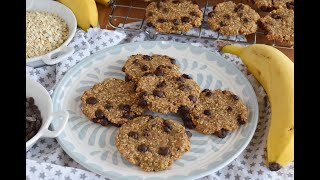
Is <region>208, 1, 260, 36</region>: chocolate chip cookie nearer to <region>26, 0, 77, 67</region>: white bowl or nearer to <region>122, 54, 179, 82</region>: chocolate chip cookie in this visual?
<region>122, 54, 179, 82</region>: chocolate chip cookie

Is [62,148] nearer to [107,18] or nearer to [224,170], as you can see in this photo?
[224,170]

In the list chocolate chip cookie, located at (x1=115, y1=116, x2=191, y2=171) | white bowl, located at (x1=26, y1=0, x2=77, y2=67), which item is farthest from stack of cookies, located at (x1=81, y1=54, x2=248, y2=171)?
white bowl, located at (x1=26, y1=0, x2=77, y2=67)

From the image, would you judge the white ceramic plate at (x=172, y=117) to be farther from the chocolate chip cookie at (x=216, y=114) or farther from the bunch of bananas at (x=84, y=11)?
the bunch of bananas at (x=84, y=11)

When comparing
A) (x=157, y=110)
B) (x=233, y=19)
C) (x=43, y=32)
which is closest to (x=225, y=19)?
(x=233, y=19)

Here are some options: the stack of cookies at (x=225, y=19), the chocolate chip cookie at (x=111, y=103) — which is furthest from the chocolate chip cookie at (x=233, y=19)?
the chocolate chip cookie at (x=111, y=103)

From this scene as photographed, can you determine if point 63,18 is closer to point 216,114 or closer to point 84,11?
point 84,11

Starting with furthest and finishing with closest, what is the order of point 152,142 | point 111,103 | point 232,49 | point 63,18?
point 63,18
point 232,49
point 111,103
point 152,142

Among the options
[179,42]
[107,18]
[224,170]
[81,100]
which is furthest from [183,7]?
[224,170]
